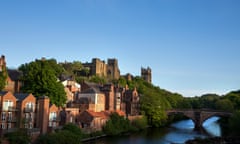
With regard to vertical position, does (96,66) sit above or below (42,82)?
above

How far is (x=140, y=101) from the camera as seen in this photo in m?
66.1

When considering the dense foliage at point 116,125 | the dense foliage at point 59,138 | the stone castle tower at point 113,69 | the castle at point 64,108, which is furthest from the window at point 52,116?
the stone castle tower at point 113,69

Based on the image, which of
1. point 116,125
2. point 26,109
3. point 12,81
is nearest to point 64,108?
point 26,109

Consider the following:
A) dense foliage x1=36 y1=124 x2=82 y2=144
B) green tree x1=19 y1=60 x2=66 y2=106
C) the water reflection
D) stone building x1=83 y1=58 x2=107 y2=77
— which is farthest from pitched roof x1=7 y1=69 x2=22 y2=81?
stone building x1=83 y1=58 x2=107 y2=77

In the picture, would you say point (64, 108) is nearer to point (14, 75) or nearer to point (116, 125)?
point (116, 125)

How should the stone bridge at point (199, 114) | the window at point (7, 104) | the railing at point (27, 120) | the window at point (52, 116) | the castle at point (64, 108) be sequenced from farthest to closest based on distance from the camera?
the stone bridge at point (199, 114) → the window at point (52, 116) → the railing at point (27, 120) → the castle at point (64, 108) → the window at point (7, 104)

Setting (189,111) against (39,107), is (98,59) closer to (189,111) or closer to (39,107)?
(189,111)

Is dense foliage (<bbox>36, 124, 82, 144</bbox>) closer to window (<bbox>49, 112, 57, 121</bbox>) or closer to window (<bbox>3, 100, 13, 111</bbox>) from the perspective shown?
window (<bbox>3, 100, 13, 111</bbox>)

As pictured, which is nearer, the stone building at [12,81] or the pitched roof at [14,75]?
the stone building at [12,81]

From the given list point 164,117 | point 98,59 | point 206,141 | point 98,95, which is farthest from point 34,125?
point 98,59

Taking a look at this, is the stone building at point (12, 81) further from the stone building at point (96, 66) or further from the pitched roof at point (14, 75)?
the stone building at point (96, 66)

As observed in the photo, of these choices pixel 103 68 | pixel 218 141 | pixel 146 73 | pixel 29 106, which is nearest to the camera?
pixel 29 106

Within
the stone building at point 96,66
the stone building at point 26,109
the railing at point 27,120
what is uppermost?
the stone building at point 96,66

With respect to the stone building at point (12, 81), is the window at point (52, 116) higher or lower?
lower
